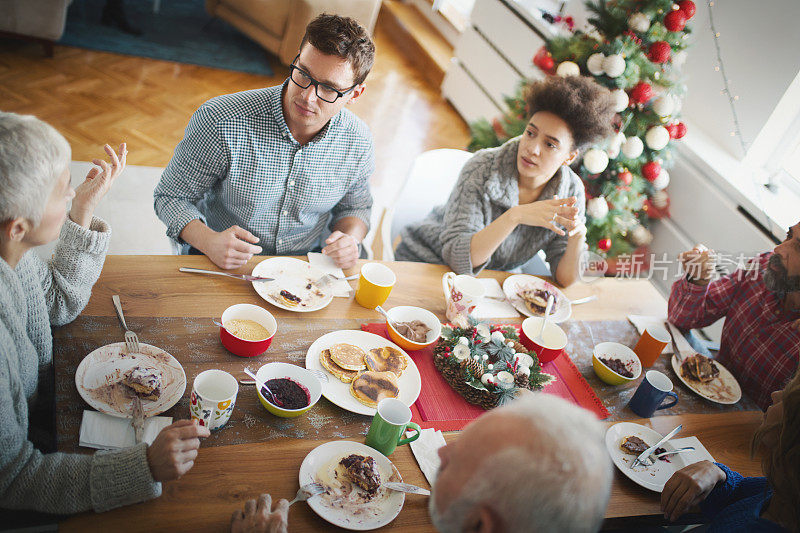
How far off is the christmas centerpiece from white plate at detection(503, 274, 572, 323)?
269 millimetres

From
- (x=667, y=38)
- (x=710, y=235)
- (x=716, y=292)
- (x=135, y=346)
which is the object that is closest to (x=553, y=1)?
(x=667, y=38)

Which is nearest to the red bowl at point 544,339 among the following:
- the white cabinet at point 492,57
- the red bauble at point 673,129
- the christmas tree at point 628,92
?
the christmas tree at point 628,92

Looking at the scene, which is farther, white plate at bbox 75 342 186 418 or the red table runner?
the red table runner

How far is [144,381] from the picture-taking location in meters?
1.27

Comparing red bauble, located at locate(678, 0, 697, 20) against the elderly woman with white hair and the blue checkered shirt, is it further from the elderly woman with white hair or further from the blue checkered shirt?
the elderly woman with white hair

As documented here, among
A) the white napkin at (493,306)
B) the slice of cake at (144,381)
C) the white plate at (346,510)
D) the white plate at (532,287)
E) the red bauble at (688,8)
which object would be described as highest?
the red bauble at (688,8)

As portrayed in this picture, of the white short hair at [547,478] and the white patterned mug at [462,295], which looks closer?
the white short hair at [547,478]

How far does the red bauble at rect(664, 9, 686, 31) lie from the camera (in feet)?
9.53

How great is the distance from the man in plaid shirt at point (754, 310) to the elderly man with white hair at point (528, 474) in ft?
4.62

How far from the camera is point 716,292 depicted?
7.01 ft

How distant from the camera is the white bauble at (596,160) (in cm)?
296

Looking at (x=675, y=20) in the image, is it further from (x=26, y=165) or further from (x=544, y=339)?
(x=26, y=165)

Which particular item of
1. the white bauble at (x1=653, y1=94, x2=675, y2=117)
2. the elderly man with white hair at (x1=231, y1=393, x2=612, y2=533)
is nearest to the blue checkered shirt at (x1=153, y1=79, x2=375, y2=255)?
the elderly man with white hair at (x1=231, y1=393, x2=612, y2=533)

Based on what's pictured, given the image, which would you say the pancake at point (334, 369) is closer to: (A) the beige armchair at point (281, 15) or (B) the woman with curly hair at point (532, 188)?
(B) the woman with curly hair at point (532, 188)
